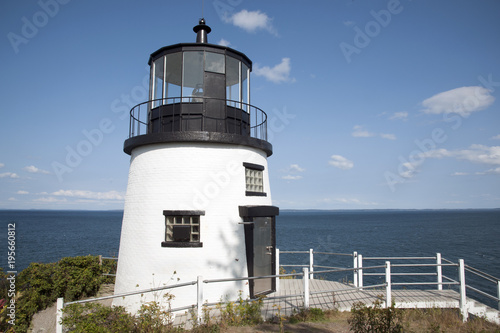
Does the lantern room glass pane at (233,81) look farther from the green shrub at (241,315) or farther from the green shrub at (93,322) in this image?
the green shrub at (93,322)

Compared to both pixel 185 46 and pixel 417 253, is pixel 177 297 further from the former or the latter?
pixel 417 253

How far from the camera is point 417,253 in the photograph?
3903cm

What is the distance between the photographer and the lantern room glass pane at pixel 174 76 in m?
10.1

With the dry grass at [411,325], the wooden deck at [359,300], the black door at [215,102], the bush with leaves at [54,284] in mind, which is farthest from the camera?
the bush with leaves at [54,284]

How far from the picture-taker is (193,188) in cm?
930

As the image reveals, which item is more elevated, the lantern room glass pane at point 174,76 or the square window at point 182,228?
the lantern room glass pane at point 174,76

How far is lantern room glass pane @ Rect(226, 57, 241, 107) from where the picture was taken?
34.3 ft

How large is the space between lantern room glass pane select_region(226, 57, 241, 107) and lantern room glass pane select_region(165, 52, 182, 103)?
1.52m

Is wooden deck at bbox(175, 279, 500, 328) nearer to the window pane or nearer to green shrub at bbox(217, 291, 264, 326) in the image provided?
green shrub at bbox(217, 291, 264, 326)

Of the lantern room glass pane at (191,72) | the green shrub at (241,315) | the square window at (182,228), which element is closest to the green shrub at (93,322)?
the green shrub at (241,315)

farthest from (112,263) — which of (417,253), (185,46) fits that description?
(417,253)

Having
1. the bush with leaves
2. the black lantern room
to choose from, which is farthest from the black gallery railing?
the bush with leaves

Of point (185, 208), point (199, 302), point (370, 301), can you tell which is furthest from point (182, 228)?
point (370, 301)

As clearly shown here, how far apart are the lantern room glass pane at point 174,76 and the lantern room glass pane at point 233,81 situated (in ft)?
4.99
